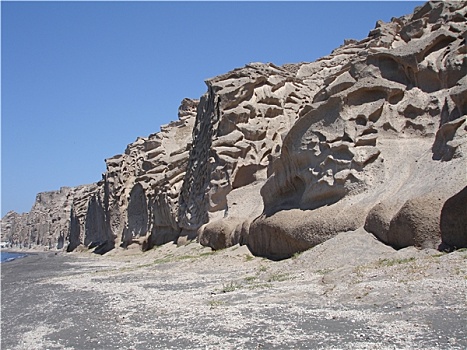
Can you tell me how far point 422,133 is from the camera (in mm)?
14242

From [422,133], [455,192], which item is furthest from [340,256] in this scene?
[422,133]

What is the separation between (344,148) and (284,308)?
7733mm

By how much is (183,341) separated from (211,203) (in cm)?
1699

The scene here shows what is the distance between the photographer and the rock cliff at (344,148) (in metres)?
11.6

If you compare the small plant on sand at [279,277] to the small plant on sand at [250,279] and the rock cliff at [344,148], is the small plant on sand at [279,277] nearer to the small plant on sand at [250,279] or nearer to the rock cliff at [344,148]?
the small plant on sand at [250,279]

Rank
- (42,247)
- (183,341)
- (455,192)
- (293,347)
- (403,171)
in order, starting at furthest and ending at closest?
(42,247), (403,171), (455,192), (183,341), (293,347)

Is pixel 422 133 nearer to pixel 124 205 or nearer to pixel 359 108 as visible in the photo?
pixel 359 108

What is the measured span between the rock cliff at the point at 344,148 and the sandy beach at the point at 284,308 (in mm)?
1178

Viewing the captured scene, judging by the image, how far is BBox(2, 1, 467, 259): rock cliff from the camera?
38.0ft

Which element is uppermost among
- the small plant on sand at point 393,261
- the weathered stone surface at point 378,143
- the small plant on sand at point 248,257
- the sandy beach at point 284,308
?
the weathered stone surface at point 378,143

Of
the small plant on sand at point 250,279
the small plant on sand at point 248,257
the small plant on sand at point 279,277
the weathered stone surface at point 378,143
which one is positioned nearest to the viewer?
the small plant on sand at point 279,277

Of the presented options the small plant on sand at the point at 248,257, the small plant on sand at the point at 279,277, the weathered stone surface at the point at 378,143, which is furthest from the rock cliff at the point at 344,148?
the small plant on sand at the point at 279,277

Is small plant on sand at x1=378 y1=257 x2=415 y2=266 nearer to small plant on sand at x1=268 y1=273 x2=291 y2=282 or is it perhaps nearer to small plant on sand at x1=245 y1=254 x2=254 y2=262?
small plant on sand at x1=268 y1=273 x2=291 y2=282

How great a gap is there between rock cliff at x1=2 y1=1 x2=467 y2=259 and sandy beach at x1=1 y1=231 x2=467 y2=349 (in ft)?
3.87
